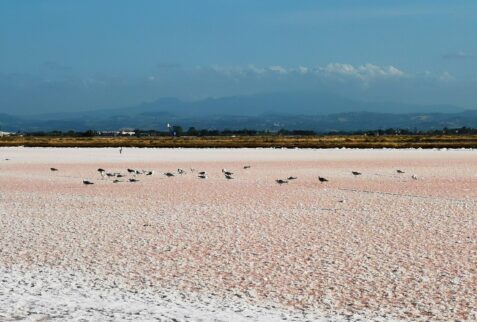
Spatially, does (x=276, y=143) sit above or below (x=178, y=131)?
below

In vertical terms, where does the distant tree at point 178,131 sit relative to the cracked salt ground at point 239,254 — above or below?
above

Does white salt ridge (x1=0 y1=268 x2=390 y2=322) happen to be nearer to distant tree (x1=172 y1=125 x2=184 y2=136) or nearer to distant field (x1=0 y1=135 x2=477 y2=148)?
distant field (x1=0 y1=135 x2=477 y2=148)

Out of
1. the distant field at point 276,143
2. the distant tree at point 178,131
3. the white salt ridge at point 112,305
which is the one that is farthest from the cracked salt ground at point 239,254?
the distant tree at point 178,131

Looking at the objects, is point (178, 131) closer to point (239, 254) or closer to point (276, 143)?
point (276, 143)

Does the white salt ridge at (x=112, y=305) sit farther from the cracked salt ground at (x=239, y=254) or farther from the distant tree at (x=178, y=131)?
the distant tree at (x=178, y=131)

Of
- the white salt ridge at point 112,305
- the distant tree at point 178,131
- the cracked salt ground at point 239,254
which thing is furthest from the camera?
the distant tree at point 178,131

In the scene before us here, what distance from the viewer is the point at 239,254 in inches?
420

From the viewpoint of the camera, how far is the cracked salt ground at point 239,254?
785 cm

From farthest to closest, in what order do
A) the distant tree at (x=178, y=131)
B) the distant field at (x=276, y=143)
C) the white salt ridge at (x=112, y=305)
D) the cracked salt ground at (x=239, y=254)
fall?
the distant tree at (x=178, y=131) < the distant field at (x=276, y=143) < the cracked salt ground at (x=239, y=254) < the white salt ridge at (x=112, y=305)

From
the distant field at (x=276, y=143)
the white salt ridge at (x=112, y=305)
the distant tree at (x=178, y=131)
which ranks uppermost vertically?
the distant tree at (x=178, y=131)

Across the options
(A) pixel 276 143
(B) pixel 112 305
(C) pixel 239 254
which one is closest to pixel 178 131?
(A) pixel 276 143

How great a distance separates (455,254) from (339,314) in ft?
12.1

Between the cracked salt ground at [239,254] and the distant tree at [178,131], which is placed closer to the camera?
the cracked salt ground at [239,254]

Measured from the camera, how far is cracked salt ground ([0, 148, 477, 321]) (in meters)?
7.85
